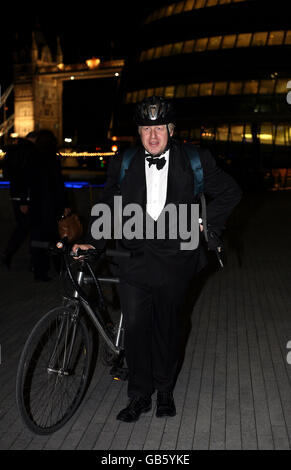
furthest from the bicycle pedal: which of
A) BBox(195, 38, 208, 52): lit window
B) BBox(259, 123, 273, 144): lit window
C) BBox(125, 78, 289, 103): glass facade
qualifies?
BBox(195, 38, 208, 52): lit window

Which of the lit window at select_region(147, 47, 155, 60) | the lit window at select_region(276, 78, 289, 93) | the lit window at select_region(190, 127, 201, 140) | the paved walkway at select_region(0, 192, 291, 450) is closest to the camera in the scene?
the paved walkway at select_region(0, 192, 291, 450)

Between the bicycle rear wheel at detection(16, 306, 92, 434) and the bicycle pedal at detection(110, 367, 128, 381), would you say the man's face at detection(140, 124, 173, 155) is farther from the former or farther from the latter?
the bicycle pedal at detection(110, 367, 128, 381)

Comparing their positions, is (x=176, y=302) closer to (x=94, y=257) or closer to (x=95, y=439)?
(x=94, y=257)

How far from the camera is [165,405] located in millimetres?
4594

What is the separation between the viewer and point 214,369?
18.6ft

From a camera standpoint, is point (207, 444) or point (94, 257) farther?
point (94, 257)

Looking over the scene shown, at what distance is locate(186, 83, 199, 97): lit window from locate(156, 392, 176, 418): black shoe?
2029 inches

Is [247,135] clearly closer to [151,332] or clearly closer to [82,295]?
[151,332]

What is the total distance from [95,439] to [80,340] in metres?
0.66

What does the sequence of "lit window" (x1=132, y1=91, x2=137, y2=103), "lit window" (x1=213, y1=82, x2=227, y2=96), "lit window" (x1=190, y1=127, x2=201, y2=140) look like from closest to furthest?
"lit window" (x1=213, y1=82, x2=227, y2=96) → "lit window" (x1=190, y1=127, x2=201, y2=140) → "lit window" (x1=132, y1=91, x2=137, y2=103)

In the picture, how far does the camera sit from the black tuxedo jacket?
174 inches

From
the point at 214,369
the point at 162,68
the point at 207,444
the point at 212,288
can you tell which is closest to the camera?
the point at 207,444

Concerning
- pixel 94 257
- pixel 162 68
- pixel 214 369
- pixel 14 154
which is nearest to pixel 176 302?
pixel 94 257

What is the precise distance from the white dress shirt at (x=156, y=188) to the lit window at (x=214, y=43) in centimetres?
5104
